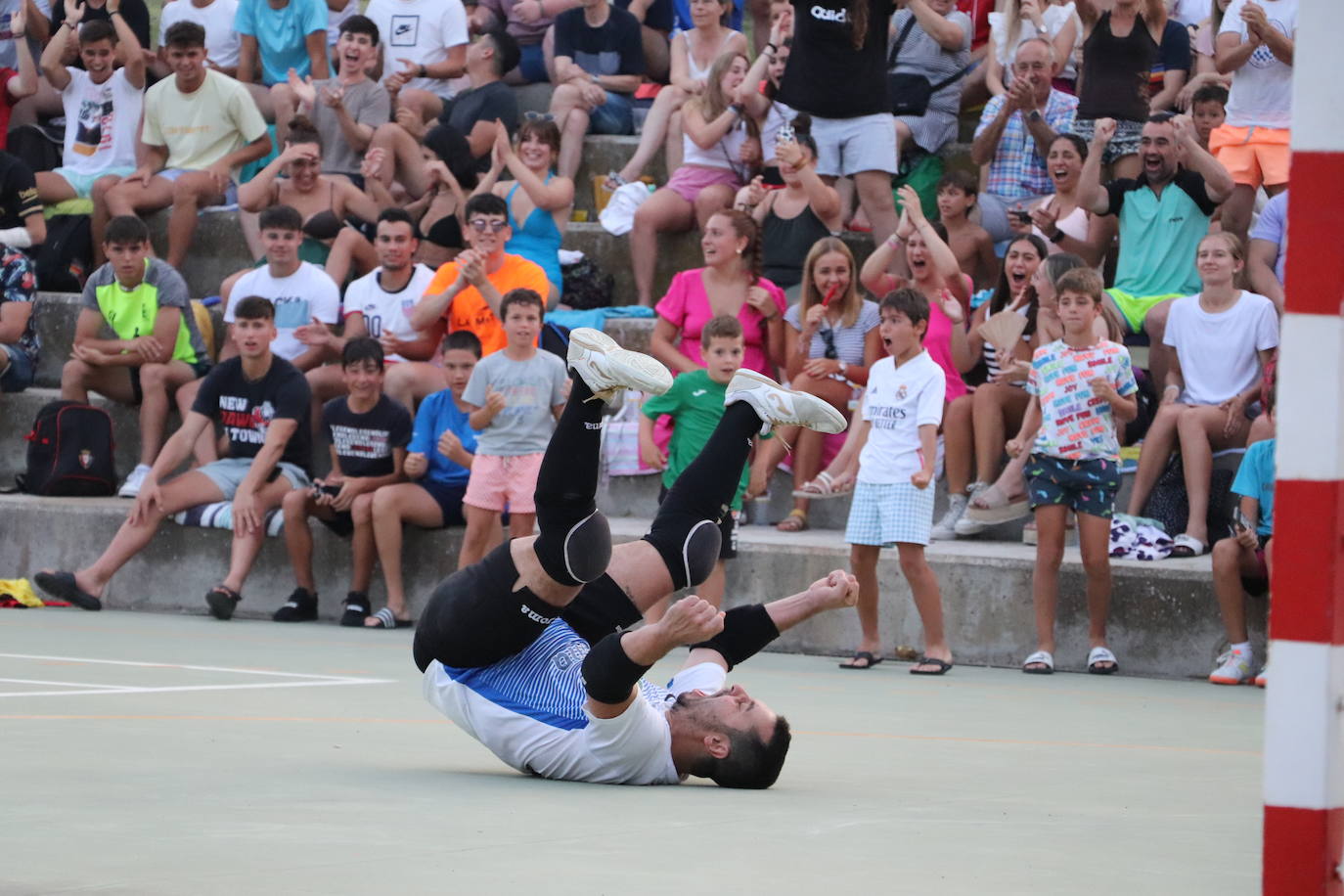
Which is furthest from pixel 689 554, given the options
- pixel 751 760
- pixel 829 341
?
pixel 829 341

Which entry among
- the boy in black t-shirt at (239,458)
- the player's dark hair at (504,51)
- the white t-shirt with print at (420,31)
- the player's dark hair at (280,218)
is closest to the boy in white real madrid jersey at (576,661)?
the boy in black t-shirt at (239,458)

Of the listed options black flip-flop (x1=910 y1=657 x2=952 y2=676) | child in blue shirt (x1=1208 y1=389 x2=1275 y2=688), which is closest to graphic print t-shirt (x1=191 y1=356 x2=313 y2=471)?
black flip-flop (x1=910 y1=657 x2=952 y2=676)

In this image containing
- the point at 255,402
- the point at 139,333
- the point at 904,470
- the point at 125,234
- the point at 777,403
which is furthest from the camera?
the point at 139,333

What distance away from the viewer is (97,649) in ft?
32.3

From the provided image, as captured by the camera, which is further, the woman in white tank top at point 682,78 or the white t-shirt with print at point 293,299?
the woman in white tank top at point 682,78

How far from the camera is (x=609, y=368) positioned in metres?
6.22

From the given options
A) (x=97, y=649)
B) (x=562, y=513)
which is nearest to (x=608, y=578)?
(x=562, y=513)

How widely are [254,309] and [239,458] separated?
1006mm

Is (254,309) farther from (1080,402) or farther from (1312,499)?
(1312,499)

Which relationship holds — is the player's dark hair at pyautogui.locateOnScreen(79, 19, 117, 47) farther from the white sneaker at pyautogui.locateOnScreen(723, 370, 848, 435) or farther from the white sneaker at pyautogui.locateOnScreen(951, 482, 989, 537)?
the white sneaker at pyautogui.locateOnScreen(723, 370, 848, 435)

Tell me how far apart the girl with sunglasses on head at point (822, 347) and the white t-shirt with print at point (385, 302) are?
2.63 m

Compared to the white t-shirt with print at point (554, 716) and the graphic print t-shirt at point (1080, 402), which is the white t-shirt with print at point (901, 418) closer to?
the graphic print t-shirt at point (1080, 402)

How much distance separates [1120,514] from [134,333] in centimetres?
680

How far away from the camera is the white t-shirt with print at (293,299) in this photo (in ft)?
43.4
